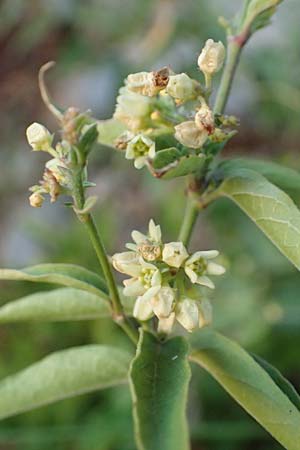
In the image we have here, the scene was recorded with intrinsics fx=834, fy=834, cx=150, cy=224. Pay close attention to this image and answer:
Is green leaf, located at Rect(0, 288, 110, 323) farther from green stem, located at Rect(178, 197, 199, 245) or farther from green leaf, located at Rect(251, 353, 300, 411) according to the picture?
green leaf, located at Rect(251, 353, 300, 411)

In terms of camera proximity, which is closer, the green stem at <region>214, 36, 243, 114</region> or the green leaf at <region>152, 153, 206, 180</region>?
the green leaf at <region>152, 153, 206, 180</region>

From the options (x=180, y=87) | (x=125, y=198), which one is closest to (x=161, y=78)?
(x=180, y=87)

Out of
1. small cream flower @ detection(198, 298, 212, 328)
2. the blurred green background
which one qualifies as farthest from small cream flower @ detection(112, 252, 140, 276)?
the blurred green background

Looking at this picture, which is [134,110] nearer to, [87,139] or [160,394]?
[87,139]

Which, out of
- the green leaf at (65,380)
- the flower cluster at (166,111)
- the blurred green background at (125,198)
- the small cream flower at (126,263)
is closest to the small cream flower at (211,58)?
the flower cluster at (166,111)

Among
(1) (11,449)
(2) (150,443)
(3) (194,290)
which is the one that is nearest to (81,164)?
(3) (194,290)

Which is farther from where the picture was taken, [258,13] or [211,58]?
[258,13]
